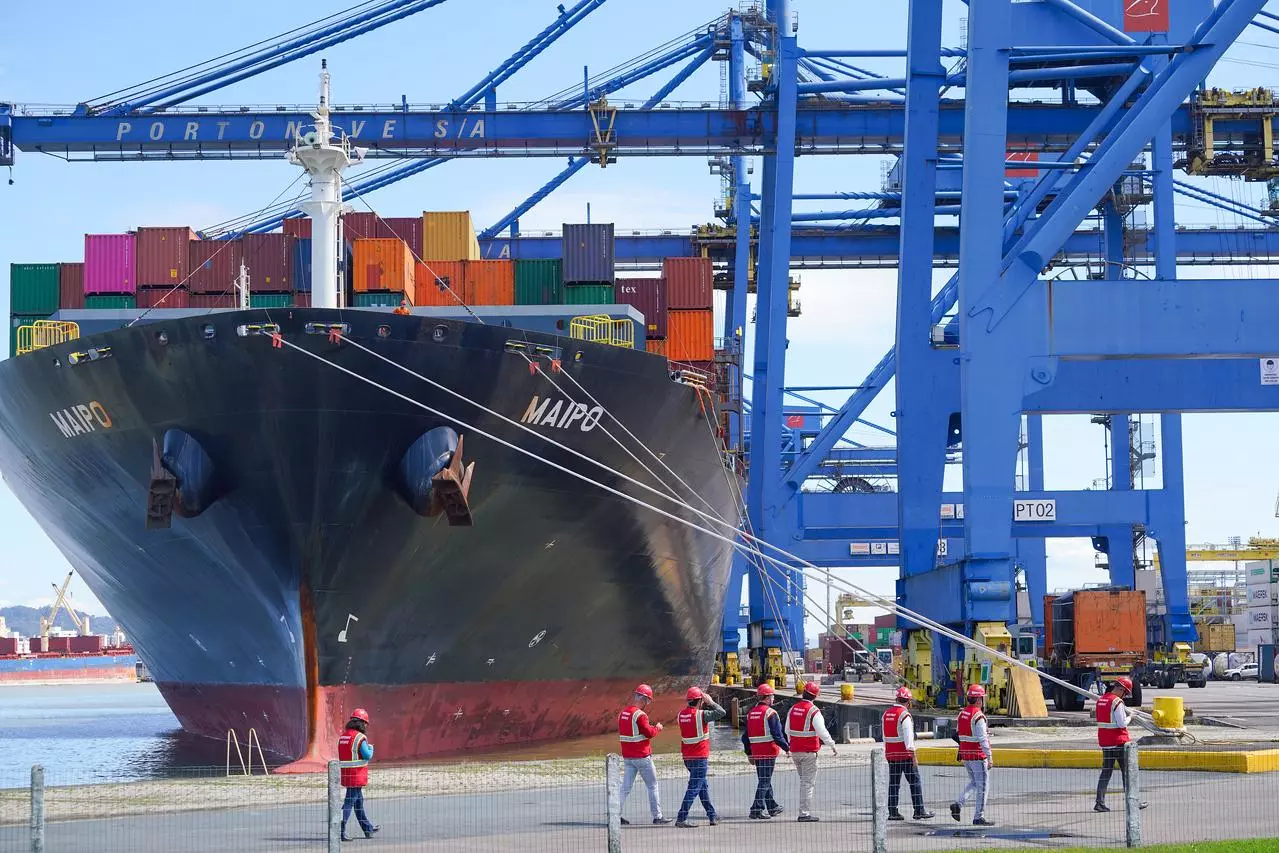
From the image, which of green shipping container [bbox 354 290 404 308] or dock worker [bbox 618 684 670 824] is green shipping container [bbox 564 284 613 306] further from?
dock worker [bbox 618 684 670 824]

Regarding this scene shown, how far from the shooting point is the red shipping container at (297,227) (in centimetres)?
2658

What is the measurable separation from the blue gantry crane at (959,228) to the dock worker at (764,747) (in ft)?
19.8

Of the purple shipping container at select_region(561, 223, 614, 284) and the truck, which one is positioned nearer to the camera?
the purple shipping container at select_region(561, 223, 614, 284)

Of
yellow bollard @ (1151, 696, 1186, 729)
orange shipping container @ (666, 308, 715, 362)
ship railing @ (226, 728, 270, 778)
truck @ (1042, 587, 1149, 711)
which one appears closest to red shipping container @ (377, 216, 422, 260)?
orange shipping container @ (666, 308, 715, 362)

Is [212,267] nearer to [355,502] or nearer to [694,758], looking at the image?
[355,502]

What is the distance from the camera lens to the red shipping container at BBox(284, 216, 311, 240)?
26.6m

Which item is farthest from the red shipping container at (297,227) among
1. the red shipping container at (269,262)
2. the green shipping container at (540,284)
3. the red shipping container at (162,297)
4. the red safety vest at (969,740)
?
the red safety vest at (969,740)

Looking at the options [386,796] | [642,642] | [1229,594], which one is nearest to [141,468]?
[386,796]

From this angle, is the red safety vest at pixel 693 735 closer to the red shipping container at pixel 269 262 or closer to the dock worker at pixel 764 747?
the dock worker at pixel 764 747

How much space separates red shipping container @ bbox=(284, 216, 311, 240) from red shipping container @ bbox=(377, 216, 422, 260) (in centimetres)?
138

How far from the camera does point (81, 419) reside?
18703 mm

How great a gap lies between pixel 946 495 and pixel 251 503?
34867 millimetres

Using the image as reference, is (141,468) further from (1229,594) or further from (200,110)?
(1229,594)

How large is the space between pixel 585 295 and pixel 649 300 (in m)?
2.33
